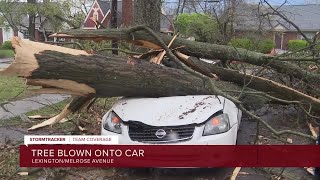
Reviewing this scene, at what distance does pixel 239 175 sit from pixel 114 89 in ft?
6.11

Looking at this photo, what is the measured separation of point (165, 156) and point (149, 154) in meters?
0.18

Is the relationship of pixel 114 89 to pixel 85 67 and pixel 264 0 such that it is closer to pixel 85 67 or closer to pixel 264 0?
pixel 85 67

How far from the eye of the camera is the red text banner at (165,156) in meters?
4.21

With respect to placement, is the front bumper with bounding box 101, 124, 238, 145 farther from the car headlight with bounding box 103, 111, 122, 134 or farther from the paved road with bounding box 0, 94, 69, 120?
the paved road with bounding box 0, 94, 69, 120

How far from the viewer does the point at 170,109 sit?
454cm

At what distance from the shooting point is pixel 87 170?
4719 mm

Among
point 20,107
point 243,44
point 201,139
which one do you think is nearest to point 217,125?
point 201,139

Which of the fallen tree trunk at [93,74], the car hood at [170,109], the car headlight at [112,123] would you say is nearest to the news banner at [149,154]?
the car headlight at [112,123]

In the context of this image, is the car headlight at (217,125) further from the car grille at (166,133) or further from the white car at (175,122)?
the car grille at (166,133)

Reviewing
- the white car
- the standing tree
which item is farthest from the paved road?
the white car

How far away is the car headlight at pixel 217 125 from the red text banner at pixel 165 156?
0.16 metres

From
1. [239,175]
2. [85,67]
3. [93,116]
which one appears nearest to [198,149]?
[239,175]

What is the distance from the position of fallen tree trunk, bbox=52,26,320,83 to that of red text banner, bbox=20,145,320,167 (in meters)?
1.98

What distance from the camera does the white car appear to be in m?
4.27
